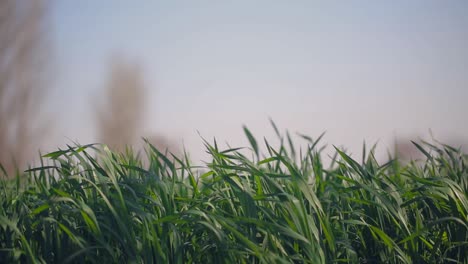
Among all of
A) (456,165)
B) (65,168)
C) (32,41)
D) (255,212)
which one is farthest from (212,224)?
(32,41)

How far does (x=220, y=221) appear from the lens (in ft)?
3.77

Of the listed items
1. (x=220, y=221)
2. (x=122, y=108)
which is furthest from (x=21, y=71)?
(x=220, y=221)

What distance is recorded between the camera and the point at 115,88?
42.9 ft

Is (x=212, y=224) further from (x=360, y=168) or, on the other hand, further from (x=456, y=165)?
(x=456, y=165)

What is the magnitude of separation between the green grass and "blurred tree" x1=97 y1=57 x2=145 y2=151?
1109cm

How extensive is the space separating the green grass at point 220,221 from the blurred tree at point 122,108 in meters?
11.1

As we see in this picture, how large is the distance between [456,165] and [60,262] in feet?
4.83

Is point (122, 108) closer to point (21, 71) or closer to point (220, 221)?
point (21, 71)

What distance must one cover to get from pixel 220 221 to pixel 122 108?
12.0 meters

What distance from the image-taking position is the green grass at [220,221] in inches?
46.1

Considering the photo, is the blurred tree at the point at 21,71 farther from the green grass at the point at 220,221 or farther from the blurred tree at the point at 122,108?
the green grass at the point at 220,221

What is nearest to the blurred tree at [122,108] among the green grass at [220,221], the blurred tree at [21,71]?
the blurred tree at [21,71]

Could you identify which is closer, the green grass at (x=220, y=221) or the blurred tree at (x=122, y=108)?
the green grass at (x=220, y=221)

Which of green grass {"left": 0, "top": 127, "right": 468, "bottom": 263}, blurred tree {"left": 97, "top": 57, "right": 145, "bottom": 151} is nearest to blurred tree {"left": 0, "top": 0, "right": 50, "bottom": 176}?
blurred tree {"left": 97, "top": 57, "right": 145, "bottom": 151}
